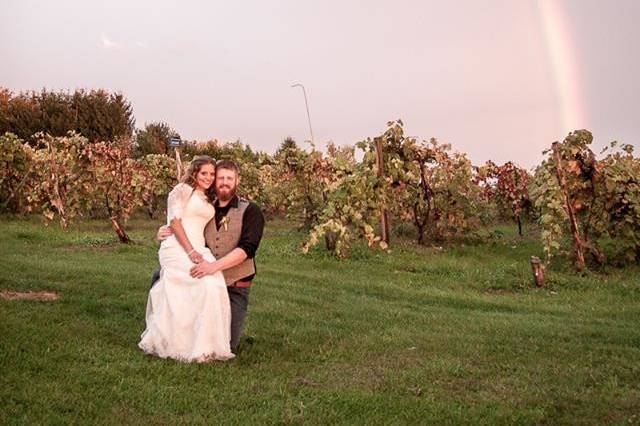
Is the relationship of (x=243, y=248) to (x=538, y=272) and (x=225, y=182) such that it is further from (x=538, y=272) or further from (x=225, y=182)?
(x=538, y=272)

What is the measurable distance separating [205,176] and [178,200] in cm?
31

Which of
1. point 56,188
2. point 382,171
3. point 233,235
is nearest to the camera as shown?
point 233,235

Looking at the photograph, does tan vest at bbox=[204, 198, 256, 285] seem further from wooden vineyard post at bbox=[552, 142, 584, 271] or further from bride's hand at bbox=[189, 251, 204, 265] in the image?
wooden vineyard post at bbox=[552, 142, 584, 271]

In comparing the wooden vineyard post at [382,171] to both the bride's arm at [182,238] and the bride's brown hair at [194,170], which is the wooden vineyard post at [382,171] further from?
the bride's arm at [182,238]

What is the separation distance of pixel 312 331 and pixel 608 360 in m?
2.78

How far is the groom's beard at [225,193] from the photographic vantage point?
569 cm

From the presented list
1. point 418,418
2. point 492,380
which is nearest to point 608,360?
point 492,380

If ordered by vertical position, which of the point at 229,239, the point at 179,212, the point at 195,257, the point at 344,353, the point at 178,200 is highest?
the point at 178,200

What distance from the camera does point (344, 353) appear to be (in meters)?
5.97

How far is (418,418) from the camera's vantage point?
4.37 m

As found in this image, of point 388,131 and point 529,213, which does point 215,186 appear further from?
point 529,213

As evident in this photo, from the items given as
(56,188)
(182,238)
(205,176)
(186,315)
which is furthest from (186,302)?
(56,188)

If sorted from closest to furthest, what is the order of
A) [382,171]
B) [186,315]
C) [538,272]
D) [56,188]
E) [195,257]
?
[186,315] < [195,257] < [538,272] < [382,171] < [56,188]

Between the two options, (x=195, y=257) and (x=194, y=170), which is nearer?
(x=195, y=257)
